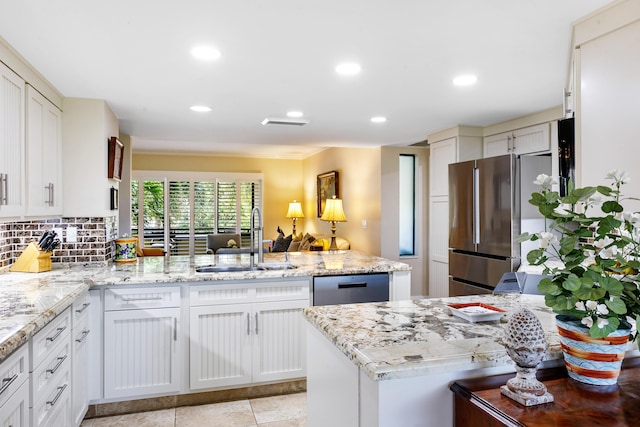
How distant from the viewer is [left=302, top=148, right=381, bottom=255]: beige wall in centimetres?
593

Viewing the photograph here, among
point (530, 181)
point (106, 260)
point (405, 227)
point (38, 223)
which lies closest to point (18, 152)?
point (38, 223)

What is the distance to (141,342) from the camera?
281 centimetres

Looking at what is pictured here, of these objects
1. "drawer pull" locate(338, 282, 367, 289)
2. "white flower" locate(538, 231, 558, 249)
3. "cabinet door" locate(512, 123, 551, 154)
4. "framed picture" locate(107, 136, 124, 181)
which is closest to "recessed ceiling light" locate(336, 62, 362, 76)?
"drawer pull" locate(338, 282, 367, 289)

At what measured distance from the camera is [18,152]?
2.44m

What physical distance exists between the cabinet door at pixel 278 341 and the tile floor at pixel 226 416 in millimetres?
185

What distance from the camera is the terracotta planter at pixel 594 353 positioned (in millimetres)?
1201

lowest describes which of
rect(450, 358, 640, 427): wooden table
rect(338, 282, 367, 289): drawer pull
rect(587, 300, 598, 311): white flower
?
rect(338, 282, 367, 289): drawer pull

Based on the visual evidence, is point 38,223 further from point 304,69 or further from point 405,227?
point 405,227

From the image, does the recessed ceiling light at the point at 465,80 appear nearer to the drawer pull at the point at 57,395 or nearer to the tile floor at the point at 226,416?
the tile floor at the point at 226,416

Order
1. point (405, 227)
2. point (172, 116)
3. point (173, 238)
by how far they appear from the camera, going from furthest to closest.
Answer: point (173, 238) < point (405, 227) < point (172, 116)

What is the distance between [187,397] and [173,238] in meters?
5.99

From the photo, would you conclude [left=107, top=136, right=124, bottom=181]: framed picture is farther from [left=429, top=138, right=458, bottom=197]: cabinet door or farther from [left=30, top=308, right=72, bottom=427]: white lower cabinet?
[left=429, top=138, right=458, bottom=197]: cabinet door

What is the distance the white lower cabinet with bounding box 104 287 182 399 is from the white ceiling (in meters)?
1.42

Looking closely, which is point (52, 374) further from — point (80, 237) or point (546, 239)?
point (546, 239)
